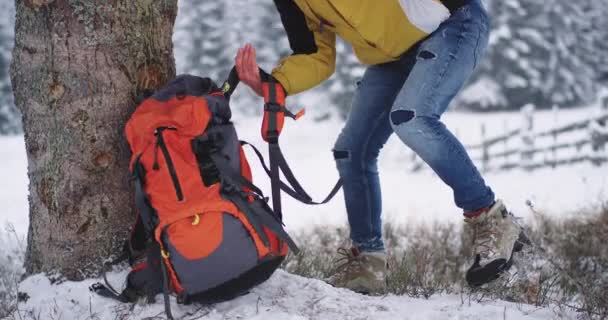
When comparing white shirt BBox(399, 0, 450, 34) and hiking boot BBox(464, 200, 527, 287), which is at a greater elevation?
white shirt BBox(399, 0, 450, 34)

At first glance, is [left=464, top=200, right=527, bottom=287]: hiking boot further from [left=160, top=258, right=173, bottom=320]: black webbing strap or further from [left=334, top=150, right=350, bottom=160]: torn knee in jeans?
[left=160, top=258, right=173, bottom=320]: black webbing strap

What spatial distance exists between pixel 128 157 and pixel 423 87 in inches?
52.1

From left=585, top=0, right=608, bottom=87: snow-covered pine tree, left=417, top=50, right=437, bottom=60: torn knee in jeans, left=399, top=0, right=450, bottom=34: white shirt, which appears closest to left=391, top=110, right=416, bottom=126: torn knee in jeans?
left=417, top=50, right=437, bottom=60: torn knee in jeans

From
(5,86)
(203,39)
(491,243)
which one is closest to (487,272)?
(491,243)

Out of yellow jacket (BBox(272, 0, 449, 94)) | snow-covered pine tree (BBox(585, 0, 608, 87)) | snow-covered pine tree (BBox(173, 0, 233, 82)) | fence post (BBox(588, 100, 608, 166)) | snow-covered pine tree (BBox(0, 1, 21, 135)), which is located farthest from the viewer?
snow-covered pine tree (BBox(585, 0, 608, 87))

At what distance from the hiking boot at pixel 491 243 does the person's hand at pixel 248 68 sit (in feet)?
3.76

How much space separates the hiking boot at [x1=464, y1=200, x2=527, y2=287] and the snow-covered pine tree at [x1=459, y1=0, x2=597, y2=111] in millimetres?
24333

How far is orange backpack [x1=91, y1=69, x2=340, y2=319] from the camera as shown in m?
1.95

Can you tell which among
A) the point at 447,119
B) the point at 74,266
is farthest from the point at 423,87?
the point at 447,119

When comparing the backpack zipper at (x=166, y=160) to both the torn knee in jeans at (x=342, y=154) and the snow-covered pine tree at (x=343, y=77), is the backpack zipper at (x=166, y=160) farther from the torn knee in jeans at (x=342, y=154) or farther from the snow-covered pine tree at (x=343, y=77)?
the snow-covered pine tree at (x=343, y=77)

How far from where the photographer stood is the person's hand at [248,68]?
7.66ft

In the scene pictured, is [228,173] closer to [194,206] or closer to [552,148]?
[194,206]

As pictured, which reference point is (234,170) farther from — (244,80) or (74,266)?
(74,266)

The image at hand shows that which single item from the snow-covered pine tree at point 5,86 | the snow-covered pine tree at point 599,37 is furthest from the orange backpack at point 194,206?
the snow-covered pine tree at point 599,37
